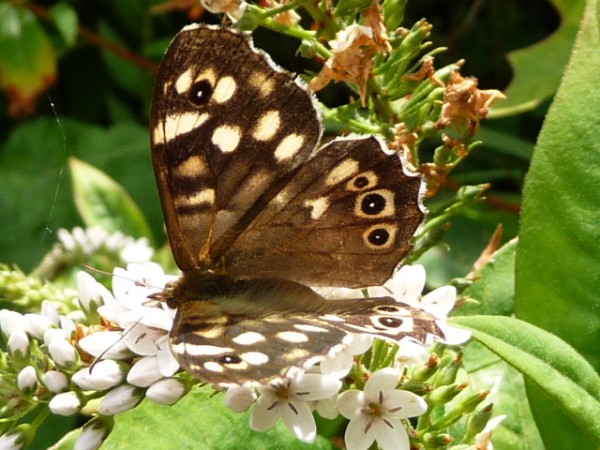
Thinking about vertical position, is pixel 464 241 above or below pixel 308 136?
below

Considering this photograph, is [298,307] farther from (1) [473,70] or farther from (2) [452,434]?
(1) [473,70]

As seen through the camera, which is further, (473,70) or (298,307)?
(473,70)

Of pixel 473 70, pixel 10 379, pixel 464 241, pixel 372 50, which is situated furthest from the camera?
pixel 473 70

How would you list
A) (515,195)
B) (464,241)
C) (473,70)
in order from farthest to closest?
(473,70) < (515,195) < (464,241)

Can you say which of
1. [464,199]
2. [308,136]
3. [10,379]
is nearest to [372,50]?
[308,136]

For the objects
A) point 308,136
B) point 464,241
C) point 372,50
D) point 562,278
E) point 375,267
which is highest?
point 372,50

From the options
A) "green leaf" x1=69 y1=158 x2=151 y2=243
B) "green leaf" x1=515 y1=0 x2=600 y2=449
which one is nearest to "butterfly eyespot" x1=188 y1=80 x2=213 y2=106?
"green leaf" x1=515 y1=0 x2=600 y2=449

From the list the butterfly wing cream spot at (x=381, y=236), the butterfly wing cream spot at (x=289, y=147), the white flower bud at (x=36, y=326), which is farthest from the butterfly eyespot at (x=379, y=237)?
the white flower bud at (x=36, y=326)
